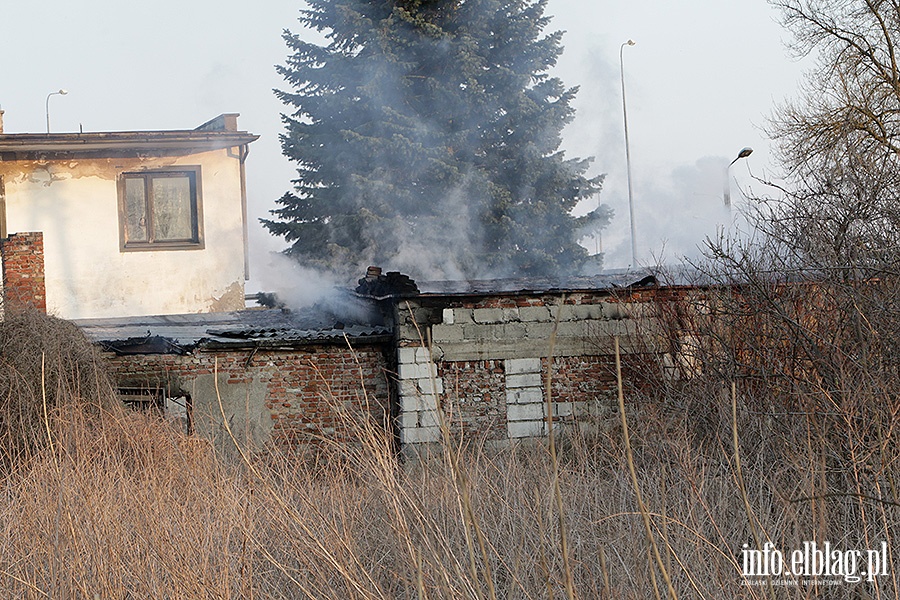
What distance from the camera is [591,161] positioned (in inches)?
969

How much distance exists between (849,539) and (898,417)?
1.19 metres

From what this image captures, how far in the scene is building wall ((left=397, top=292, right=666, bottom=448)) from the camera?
11414 millimetres

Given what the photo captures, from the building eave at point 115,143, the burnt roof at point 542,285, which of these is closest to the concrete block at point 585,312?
the burnt roof at point 542,285

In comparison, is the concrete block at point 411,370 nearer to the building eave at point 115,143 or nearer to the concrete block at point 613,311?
the concrete block at point 613,311

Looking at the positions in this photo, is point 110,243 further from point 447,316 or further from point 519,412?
point 519,412

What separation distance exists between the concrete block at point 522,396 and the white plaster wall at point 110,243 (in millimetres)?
9176

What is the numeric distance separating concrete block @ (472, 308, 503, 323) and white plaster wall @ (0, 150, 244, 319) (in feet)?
28.8

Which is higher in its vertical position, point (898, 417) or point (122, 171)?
point (122, 171)

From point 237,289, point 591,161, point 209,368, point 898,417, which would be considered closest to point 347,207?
point 237,289

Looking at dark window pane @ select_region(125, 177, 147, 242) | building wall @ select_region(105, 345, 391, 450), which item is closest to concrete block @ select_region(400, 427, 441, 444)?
building wall @ select_region(105, 345, 391, 450)

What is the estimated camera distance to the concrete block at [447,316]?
37.5ft

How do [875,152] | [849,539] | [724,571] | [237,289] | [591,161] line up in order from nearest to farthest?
[724,571] → [849,539] → [875,152] → [237,289] → [591,161]

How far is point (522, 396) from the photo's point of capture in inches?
455

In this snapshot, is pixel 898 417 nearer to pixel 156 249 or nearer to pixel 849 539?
pixel 849 539
